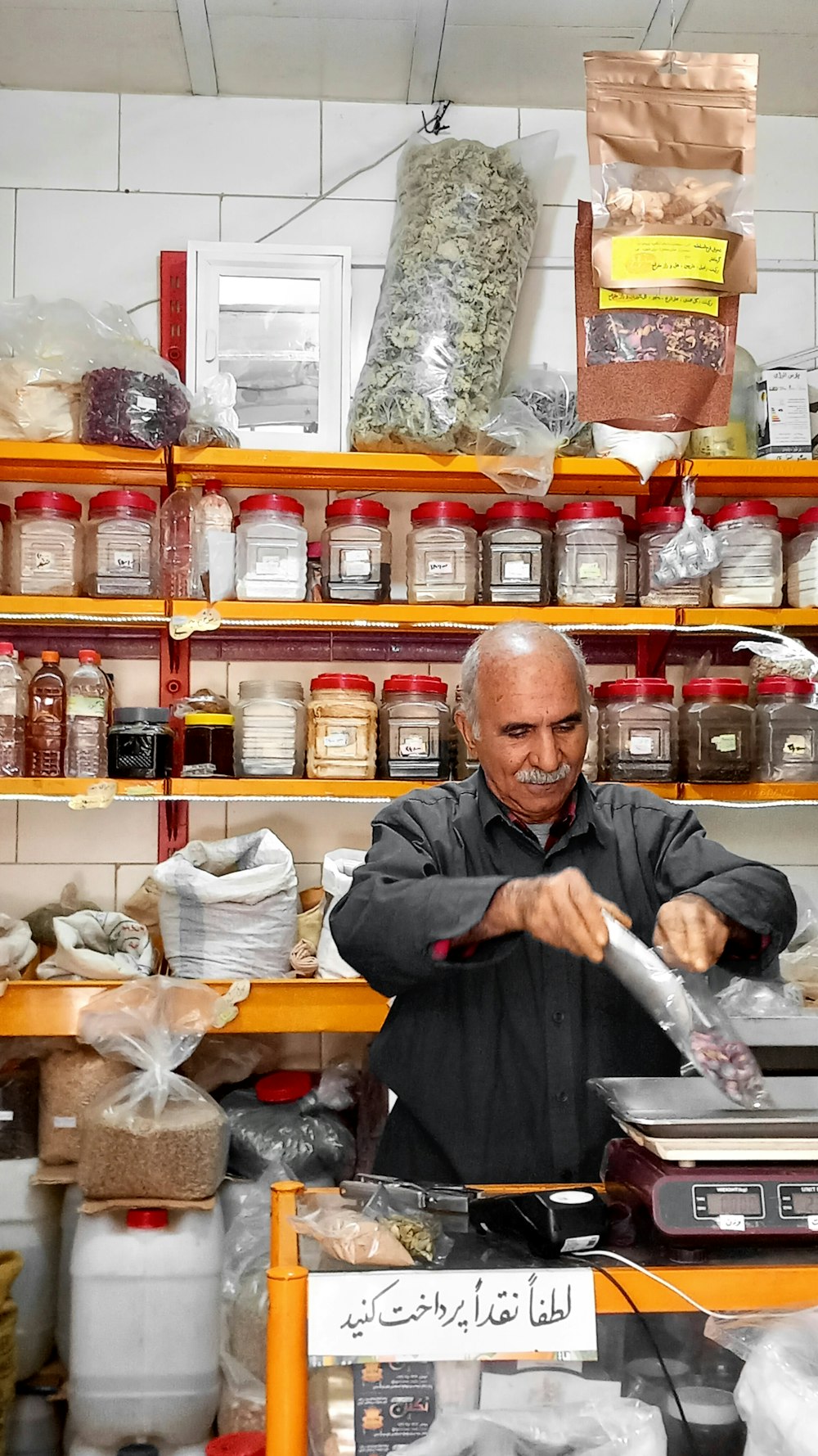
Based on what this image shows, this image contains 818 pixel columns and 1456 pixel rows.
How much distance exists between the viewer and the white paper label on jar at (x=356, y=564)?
2.84 m

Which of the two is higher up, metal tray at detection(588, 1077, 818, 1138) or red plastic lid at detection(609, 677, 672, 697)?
red plastic lid at detection(609, 677, 672, 697)

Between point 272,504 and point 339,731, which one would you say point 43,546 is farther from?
point 339,731

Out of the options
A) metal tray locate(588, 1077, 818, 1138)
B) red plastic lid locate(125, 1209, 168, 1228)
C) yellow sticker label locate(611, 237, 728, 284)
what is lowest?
red plastic lid locate(125, 1209, 168, 1228)

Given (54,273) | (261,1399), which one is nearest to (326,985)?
(261,1399)

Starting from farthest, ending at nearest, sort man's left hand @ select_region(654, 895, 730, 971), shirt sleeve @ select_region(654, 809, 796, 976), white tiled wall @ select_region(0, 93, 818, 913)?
white tiled wall @ select_region(0, 93, 818, 913), shirt sleeve @ select_region(654, 809, 796, 976), man's left hand @ select_region(654, 895, 730, 971)

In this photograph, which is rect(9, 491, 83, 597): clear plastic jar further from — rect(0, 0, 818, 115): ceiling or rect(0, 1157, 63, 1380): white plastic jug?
rect(0, 1157, 63, 1380): white plastic jug

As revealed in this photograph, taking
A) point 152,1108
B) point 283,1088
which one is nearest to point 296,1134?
point 283,1088

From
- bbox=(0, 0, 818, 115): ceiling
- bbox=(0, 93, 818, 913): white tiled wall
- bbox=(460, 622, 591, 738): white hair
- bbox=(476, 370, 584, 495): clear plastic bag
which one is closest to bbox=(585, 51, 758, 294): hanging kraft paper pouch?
bbox=(460, 622, 591, 738): white hair

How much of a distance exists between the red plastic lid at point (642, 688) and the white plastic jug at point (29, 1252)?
162cm

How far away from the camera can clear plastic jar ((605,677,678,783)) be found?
9.25 feet

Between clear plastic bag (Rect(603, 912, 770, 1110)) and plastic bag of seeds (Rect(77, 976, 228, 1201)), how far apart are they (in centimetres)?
141

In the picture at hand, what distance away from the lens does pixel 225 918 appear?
2.67 metres

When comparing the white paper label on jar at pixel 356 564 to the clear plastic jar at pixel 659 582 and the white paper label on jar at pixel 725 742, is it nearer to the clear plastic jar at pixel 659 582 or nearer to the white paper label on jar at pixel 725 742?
the clear plastic jar at pixel 659 582

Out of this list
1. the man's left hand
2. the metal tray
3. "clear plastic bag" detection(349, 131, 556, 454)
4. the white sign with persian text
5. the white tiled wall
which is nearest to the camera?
the white sign with persian text
